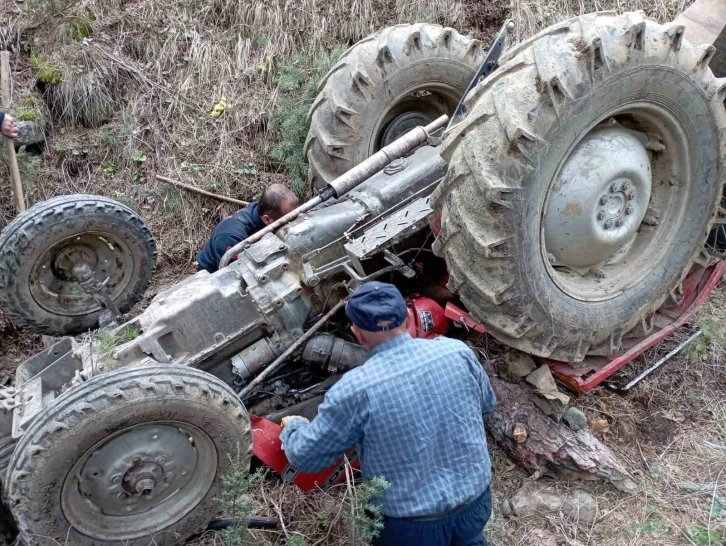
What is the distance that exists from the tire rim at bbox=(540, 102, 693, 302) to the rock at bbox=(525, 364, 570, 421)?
0.46 metres

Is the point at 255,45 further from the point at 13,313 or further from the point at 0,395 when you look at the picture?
the point at 0,395

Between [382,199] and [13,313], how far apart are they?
6.79 ft

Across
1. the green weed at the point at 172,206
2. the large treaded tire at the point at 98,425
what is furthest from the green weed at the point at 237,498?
the green weed at the point at 172,206

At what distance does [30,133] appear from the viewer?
5180 millimetres

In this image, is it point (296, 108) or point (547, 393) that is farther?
point (296, 108)

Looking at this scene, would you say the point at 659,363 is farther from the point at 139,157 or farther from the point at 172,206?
the point at 139,157

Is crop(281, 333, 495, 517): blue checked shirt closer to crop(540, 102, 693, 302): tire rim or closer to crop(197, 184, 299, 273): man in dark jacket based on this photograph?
crop(540, 102, 693, 302): tire rim

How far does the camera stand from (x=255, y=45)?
5.89 meters

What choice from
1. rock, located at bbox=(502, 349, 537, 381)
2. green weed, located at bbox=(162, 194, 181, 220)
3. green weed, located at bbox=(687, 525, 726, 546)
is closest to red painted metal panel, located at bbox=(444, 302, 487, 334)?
rock, located at bbox=(502, 349, 537, 381)

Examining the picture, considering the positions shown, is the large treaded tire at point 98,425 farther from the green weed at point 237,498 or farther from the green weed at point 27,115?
the green weed at point 27,115

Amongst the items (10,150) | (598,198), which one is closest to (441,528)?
(598,198)

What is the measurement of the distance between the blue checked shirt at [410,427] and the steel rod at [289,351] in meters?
0.68

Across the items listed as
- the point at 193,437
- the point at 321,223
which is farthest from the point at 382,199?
the point at 193,437

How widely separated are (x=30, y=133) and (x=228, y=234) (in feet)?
7.65
